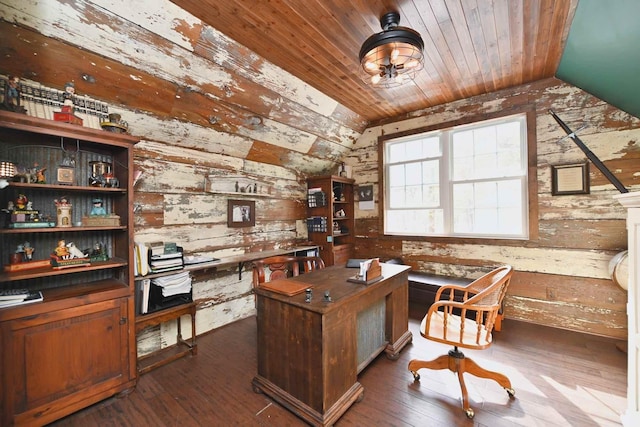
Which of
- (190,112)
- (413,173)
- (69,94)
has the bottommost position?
(413,173)

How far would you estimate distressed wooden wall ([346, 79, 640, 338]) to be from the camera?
9.09 feet

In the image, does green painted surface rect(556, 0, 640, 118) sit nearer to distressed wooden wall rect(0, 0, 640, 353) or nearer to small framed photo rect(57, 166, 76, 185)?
distressed wooden wall rect(0, 0, 640, 353)

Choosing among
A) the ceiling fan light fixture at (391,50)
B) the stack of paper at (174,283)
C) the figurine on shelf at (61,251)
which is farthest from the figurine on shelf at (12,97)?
the ceiling fan light fixture at (391,50)

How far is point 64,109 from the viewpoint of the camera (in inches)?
70.7

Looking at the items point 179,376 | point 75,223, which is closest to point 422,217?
point 179,376

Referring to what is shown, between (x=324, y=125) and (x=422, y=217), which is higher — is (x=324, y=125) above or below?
above

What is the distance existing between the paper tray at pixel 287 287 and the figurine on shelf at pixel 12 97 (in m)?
1.92

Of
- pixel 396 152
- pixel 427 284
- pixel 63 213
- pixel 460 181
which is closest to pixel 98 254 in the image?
pixel 63 213

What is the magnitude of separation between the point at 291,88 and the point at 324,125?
0.92m

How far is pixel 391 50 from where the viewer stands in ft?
6.48

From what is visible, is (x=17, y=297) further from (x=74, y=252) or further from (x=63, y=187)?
(x=63, y=187)

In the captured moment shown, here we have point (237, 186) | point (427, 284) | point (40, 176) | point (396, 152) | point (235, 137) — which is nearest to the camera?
point (40, 176)

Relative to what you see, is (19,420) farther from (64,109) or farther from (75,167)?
(64,109)

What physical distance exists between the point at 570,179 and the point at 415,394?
9.65 ft
